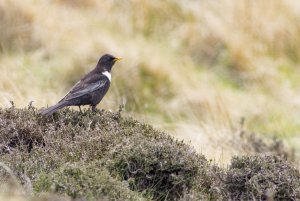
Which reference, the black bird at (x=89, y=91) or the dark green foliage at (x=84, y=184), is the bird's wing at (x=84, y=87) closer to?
the black bird at (x=89, y=91)

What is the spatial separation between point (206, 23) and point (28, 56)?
10.5 ft

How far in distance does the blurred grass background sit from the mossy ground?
2.85 meters

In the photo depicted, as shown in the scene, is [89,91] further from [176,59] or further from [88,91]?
[176,59]

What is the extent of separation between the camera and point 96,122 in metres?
7.78

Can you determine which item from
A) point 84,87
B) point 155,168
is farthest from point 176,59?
point 155,168

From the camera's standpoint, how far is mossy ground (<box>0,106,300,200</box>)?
5934 millimetres

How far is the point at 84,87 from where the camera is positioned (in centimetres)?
851

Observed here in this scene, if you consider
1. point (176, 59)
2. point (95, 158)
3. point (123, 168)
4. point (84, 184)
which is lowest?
point (84, 184)

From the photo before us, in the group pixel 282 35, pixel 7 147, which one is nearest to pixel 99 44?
pixel 282 35

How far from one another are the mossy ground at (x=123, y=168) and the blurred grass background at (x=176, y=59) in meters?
2.85

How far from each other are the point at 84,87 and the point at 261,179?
2513mm

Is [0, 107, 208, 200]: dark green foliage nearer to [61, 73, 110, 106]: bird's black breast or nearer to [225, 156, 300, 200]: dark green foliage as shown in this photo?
[225, 156, 300, 200]: dark green foliage

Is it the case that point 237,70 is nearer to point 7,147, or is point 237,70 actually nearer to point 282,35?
point 282,35

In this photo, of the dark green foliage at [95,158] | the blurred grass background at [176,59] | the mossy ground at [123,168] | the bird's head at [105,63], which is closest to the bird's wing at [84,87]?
the bird's head at [105,63]
